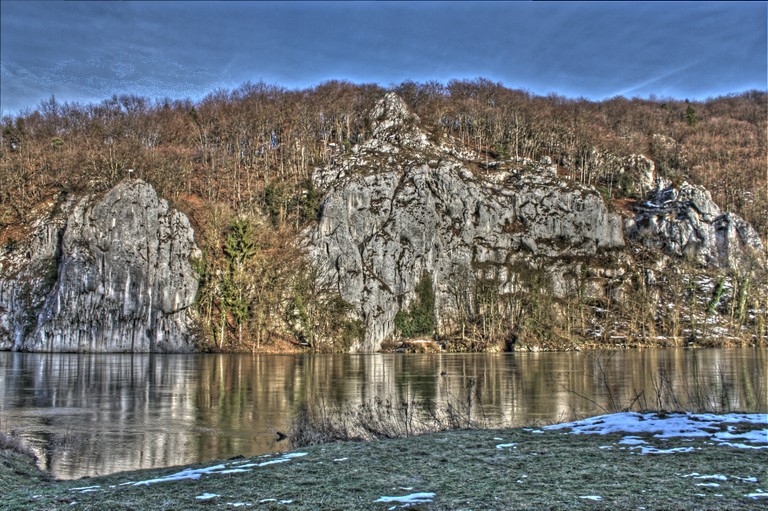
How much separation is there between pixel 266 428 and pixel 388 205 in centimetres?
8519

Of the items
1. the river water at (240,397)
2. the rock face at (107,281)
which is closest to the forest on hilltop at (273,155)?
the rock face at (107,281)

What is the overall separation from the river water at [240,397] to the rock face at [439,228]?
42801 millimetres

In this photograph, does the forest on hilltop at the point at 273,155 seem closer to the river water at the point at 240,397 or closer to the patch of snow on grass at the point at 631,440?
the river water at the point at 240,397

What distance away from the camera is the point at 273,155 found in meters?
133

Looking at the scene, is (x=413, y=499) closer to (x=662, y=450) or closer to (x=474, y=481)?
(x=474, y=481)

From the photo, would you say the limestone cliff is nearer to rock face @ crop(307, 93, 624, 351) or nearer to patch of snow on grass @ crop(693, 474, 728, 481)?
rock face @ crop(307, 93, 624, 351)

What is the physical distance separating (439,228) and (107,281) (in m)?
54.4

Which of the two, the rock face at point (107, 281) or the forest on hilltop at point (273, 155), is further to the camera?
the forest on hilltop at point (273, 155)

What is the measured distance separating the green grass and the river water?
5.47 metres

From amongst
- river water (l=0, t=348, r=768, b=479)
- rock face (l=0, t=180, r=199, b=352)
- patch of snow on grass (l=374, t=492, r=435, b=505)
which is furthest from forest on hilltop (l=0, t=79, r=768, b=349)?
patch of snow on grass (l=374, t=492, r=435, b=505)

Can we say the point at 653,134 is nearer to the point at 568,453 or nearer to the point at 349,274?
the point at 349,274

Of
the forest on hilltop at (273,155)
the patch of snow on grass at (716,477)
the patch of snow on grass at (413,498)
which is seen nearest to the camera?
the patch of snow on grass at (413,498)

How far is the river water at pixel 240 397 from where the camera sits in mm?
20328

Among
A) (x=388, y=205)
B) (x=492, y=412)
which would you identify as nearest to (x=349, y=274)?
(x=388, y=205)
